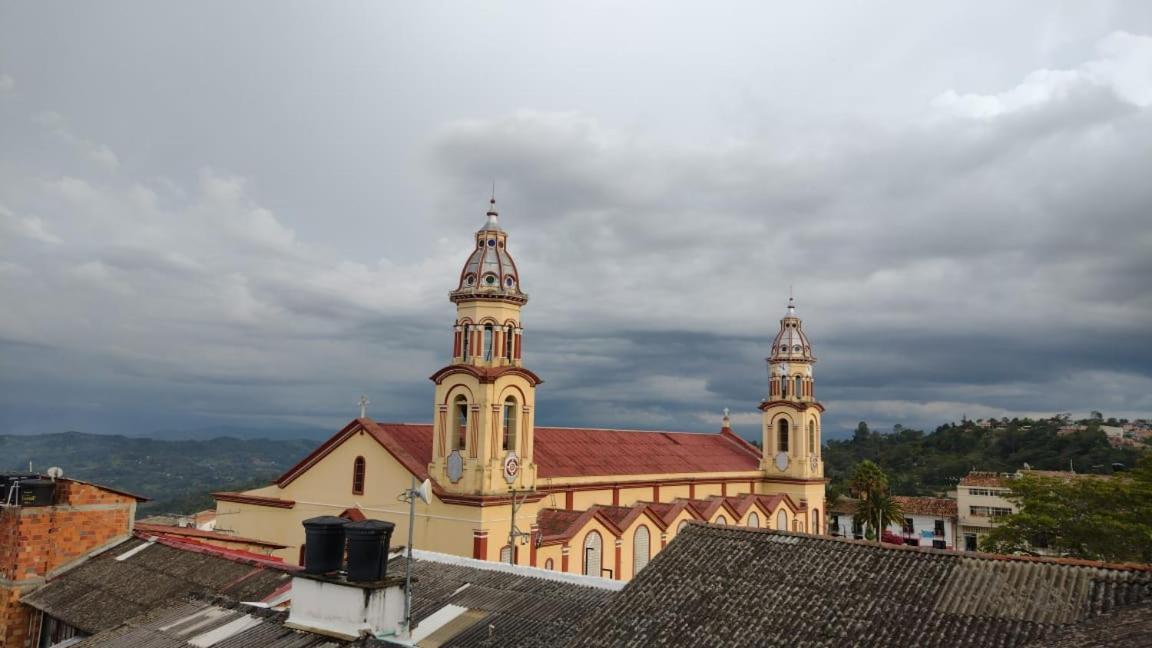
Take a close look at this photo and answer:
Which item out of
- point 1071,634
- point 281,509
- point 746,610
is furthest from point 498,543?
point 1071,634

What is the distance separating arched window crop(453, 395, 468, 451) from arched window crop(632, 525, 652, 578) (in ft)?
28.2

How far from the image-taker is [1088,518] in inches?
1453

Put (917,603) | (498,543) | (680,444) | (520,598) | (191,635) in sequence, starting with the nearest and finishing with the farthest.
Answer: (917,603) < (191,635) < (520,598) < (498,543) < (680,444)

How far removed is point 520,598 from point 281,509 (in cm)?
2124

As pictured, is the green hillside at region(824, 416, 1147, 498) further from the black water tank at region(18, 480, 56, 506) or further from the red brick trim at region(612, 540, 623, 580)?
the black water tank at region(18, 480, 56, 506)

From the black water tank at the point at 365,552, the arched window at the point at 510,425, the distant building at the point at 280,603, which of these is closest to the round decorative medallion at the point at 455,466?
the arched window at the point at 510,425

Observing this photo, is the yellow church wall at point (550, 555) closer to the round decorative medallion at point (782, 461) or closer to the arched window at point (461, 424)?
the arched window at point (461, 424)

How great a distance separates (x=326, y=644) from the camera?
1484 cm

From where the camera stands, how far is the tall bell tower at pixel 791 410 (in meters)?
51.9

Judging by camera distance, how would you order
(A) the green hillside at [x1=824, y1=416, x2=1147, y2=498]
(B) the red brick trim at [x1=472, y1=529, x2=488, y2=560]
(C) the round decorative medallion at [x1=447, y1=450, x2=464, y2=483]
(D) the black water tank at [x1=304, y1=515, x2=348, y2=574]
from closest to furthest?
1. (D) the black water tank at [x1=304, y1=515, x2=348, y2=574]
2. (B) the red brick trim at [x1=472, y1=529, x2=488, y2=560]
3. (C) the round decorative medallion at [x1=447, y1=450, x2=464, y2=483]
4. (A) the green hillside at [x1=824, y1=416, x2=1147, y2=498]

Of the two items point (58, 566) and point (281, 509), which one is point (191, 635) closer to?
point (58, 566)

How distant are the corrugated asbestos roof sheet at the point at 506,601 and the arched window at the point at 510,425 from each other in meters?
12.1

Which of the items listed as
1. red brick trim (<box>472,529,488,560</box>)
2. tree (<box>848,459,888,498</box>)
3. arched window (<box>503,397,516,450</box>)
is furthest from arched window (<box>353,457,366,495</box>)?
tree (<box>848,459,888,498</box>)

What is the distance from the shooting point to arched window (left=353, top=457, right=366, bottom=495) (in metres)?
33.2
